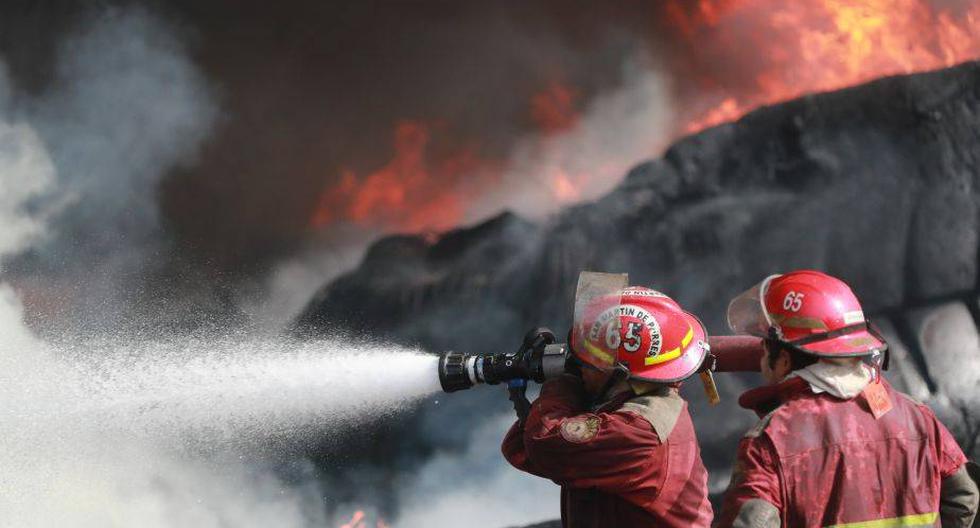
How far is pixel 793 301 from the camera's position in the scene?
265cm

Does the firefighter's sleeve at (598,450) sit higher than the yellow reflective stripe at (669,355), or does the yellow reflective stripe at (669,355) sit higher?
the yellow reflective stripe at (669,355)

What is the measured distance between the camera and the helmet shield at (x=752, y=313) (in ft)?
8.94

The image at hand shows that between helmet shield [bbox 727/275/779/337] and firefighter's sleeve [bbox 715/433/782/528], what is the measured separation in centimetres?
43

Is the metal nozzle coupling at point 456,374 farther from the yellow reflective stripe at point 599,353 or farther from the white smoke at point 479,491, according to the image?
the white smoke at point 479,491

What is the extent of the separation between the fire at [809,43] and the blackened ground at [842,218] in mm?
138

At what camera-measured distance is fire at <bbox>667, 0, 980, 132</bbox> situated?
698cm

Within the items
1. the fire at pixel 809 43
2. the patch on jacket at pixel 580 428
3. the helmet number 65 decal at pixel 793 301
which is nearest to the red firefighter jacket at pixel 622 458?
the patch on jacket at pixel 580 428

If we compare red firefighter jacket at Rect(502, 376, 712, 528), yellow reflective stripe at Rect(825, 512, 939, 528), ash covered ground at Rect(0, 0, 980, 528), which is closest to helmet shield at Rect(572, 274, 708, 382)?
red firefighter jacket at Rect(502, 376, 712, 528)

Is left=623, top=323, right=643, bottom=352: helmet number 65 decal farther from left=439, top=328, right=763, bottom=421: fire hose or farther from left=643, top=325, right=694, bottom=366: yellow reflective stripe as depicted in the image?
left=439, top=328, right=763, bottom=421: fire hose

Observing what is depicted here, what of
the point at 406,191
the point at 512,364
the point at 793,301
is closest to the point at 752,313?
the point at 793,301

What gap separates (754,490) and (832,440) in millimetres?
290

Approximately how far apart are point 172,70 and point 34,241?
55.0 inches

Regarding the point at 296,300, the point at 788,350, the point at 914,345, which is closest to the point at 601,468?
the point at 788,350

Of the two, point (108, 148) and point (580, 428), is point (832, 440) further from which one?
point (108, 148)
